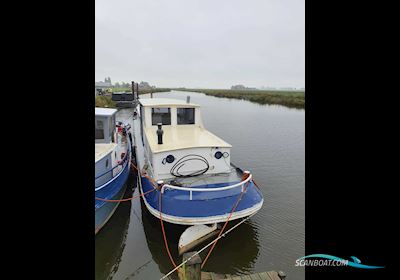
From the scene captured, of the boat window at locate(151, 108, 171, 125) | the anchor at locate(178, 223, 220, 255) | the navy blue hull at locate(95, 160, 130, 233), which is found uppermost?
the boat window at locate(151, 108, 171, 125)

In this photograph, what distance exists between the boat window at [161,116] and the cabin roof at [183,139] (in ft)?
1.10

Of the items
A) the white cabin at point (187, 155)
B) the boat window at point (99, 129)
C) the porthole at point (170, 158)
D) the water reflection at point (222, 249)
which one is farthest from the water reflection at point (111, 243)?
the porthole at point (170, 158)

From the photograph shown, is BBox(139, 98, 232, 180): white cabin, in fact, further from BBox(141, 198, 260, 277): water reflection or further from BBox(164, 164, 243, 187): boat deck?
BBox(141, 198, 260, 277): water reflection

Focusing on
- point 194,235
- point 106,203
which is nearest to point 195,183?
point 194,235

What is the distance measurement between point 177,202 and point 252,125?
65.6 feet

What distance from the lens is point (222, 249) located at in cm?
623

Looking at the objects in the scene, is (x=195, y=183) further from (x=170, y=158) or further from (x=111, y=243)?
(x=111, y=243)

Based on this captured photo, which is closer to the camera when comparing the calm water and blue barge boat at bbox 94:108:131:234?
the calm water

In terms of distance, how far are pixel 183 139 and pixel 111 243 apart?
3904mm

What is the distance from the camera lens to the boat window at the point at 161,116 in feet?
31.2

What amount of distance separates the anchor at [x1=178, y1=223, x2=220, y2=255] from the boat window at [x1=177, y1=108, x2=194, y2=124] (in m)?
4.92

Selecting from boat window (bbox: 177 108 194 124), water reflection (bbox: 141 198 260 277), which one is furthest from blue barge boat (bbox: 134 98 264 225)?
boat window (bbox: 177 108 194 124)

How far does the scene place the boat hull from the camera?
554cm

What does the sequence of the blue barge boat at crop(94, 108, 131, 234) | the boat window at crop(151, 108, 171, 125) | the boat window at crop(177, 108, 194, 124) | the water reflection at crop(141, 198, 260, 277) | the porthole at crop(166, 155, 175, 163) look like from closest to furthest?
the water reflection at crop(141, 198, 260, 277) < the porthole at crop(166, 155, 175, 163) < the blue barge boat at crop(94, 108, 131, 234) < the boat window at crop(151, 108, 171, 125) < the boat window at crop(177, 108, 194, 124)
